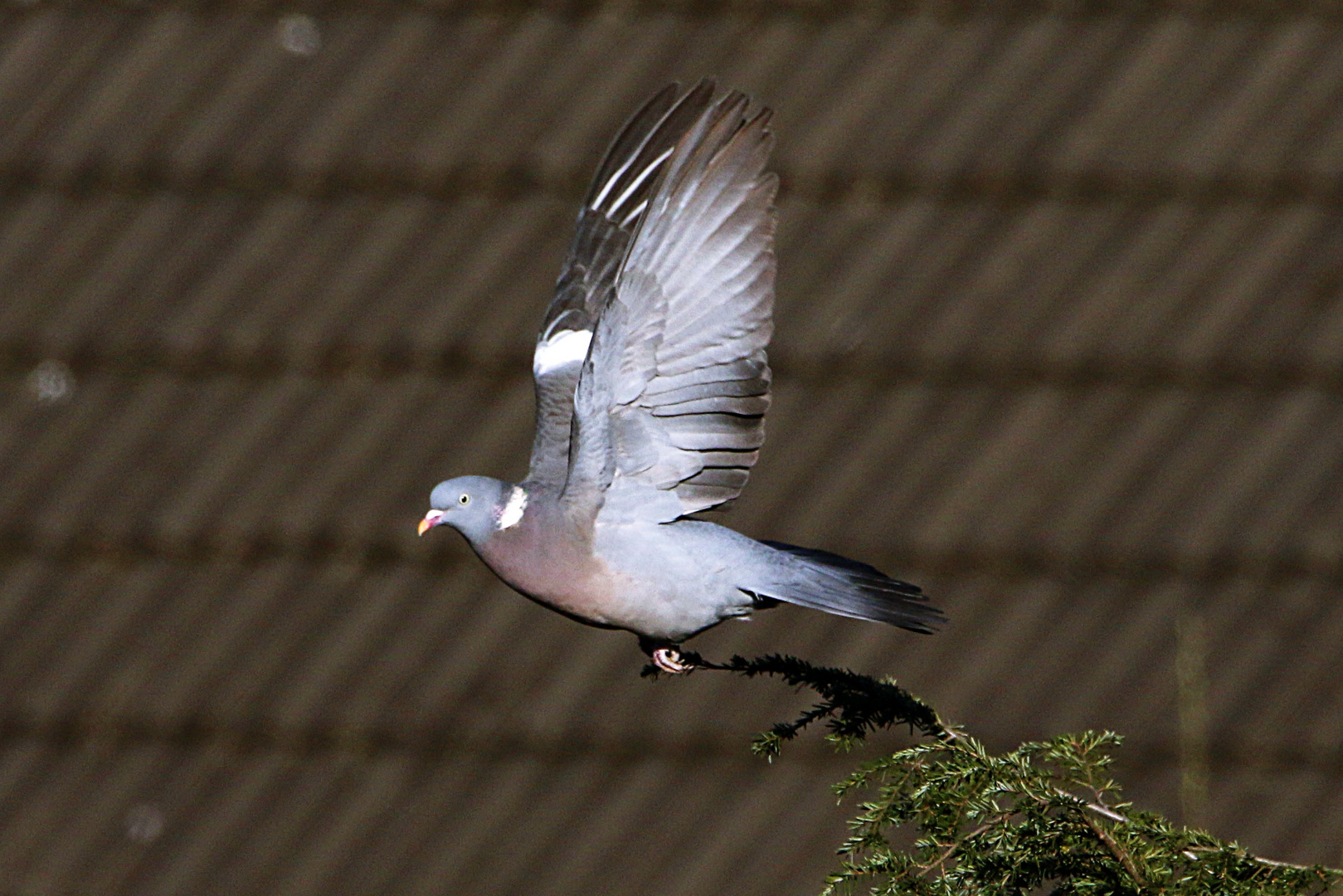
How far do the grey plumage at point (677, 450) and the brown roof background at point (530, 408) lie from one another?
5.02 ft

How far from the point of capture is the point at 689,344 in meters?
Result: 2.29

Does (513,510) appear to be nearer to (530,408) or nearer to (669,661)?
(669,661)

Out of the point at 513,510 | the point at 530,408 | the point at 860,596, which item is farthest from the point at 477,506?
the point at 530,408

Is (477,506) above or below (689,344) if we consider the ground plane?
below

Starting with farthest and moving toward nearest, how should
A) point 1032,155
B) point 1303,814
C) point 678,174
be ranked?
point 1032,155 < point 1303,814 < point 678,174

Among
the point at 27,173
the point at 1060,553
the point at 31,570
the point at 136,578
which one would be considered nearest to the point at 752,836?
the point at 1060,553

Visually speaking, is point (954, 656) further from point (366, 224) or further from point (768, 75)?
point (366, 224)

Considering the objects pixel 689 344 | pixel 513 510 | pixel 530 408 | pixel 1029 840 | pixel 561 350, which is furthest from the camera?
pixel 530 408

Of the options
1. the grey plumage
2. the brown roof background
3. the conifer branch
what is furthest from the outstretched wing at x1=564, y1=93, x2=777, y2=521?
the brown roof background

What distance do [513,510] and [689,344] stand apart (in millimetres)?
380

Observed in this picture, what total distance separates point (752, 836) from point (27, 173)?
2.52m

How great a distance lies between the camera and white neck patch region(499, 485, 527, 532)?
2.43m

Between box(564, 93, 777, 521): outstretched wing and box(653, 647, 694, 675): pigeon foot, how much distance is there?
0.23m

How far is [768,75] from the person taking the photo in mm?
4223
